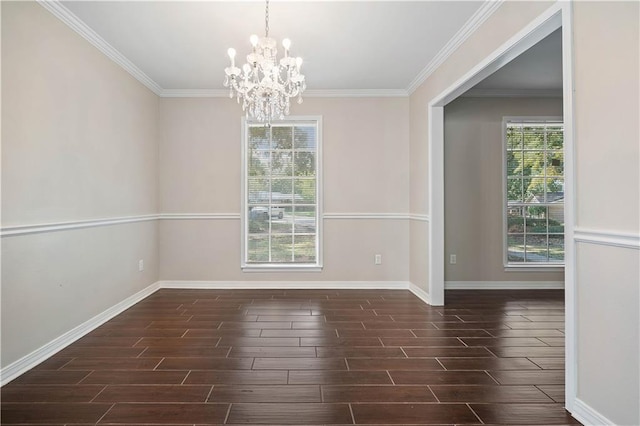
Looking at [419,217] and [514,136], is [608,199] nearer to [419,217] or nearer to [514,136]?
[419,217]

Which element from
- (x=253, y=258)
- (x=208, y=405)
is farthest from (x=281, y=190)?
(x=208, y=405)

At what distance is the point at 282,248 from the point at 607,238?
12.3 feet

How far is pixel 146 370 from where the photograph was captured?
8.05 ft

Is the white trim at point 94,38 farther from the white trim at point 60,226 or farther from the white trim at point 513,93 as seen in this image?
the white trim at point 513,93

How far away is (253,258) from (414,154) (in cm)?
250

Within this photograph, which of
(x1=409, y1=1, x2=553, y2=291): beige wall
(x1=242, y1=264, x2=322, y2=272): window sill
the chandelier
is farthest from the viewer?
(x1=242, y1=264, x2=322, y2=272): window sill

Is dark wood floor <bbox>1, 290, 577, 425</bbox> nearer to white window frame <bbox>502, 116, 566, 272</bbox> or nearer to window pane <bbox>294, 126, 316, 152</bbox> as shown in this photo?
white window frame <bbox>502, 116, 566, 272</bbox>

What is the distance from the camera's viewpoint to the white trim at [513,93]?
4.78 metres

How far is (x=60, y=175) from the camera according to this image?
9.30 feet

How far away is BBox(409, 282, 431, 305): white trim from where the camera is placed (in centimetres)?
418

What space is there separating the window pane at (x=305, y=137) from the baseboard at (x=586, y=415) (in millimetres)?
3800

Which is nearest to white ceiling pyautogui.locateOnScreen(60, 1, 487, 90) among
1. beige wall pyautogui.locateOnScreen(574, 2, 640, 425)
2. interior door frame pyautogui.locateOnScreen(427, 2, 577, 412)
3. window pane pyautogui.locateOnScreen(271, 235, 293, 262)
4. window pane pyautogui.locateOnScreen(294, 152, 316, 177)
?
interior door frame pyautogui.locateOnScreen(427, 2, 577, 412)

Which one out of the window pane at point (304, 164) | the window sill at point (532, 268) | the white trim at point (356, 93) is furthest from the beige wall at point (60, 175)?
the window sill at point (532, 268)

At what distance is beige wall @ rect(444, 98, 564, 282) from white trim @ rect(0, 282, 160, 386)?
3870 mm
